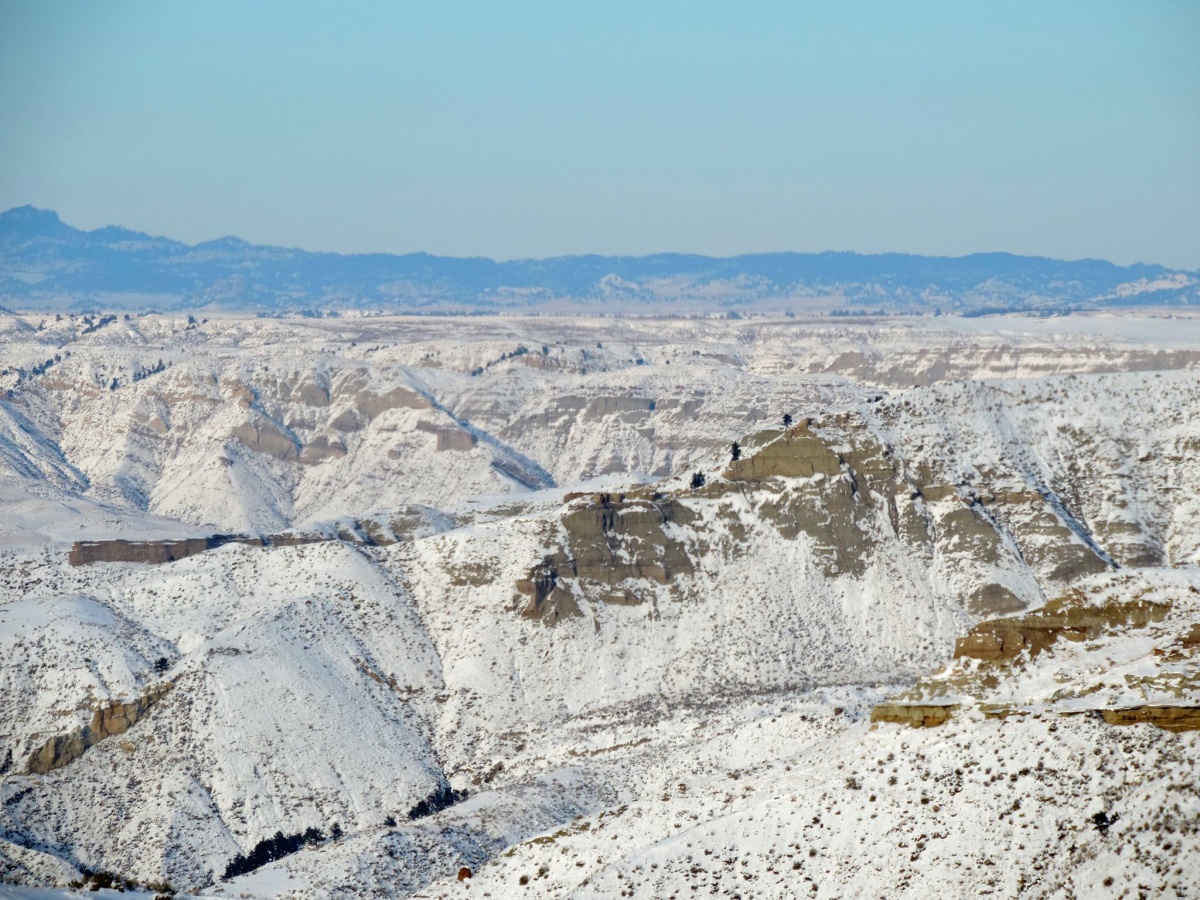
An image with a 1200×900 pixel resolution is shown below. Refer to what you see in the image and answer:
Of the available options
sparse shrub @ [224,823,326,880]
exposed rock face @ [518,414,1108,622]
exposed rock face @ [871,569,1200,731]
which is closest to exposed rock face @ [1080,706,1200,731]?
exposed rock face @ [871,569,1200,731]

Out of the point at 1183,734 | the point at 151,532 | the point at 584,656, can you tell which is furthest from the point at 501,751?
the point at 151,532

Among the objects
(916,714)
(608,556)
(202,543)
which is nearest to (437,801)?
(608,556)

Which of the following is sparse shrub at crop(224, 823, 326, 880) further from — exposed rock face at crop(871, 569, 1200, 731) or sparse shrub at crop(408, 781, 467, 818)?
exposed rock face at crop(871, 569, 1200, 731)

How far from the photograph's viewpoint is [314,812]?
Result: 10362 cm

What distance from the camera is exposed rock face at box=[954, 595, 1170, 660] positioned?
66812 mm

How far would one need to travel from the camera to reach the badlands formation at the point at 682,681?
55.4 metres

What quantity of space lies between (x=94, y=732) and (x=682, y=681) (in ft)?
130

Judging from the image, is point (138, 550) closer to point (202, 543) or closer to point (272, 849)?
point (202, 543)

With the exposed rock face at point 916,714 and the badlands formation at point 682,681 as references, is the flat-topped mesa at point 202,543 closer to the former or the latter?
the badlands formation at point 682,681

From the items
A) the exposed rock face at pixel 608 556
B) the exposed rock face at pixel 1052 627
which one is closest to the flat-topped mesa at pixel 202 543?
the exposed rock face at pixel 608 556

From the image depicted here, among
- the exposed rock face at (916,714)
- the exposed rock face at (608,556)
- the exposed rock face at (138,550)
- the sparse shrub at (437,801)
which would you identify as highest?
the exposed rock face at (916,714)

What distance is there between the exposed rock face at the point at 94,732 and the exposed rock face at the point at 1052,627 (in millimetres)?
59907

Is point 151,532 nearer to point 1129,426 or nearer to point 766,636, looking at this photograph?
point 766,636

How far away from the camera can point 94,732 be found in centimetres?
10731
